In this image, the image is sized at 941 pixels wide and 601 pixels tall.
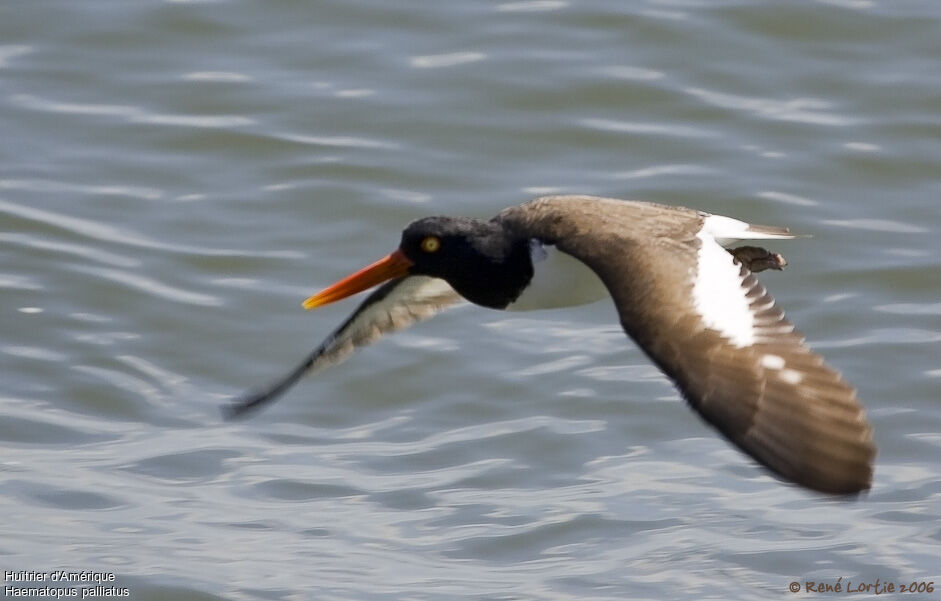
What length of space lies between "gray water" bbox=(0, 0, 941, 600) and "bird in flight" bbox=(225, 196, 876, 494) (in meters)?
0.83

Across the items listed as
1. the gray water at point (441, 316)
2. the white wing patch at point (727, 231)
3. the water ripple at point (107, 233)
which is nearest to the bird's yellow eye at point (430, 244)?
the white wing patch at point (727, 231)

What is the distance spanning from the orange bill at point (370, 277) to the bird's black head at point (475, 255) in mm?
100

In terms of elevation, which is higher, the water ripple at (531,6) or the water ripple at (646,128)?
the water ripple at (531,6)

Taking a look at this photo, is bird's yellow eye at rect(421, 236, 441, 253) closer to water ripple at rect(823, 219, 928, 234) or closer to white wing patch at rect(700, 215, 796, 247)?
white wing patch at rect(700, 215, 796, 247)

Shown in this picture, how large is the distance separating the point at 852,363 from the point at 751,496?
126 cm

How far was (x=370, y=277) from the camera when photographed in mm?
6785

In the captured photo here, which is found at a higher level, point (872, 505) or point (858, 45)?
point (858, 45)

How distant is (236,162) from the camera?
10.1 m

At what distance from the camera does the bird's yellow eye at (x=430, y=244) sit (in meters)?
6.50

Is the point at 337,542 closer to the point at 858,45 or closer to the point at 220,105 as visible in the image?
the point at 220,105

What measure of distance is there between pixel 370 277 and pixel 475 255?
563 millimetres

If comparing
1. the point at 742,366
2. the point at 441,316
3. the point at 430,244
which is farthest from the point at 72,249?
the point at 742,366

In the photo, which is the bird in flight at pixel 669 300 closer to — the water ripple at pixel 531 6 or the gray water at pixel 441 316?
the gray water at pixel 441 316

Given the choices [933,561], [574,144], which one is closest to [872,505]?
[933,561]
